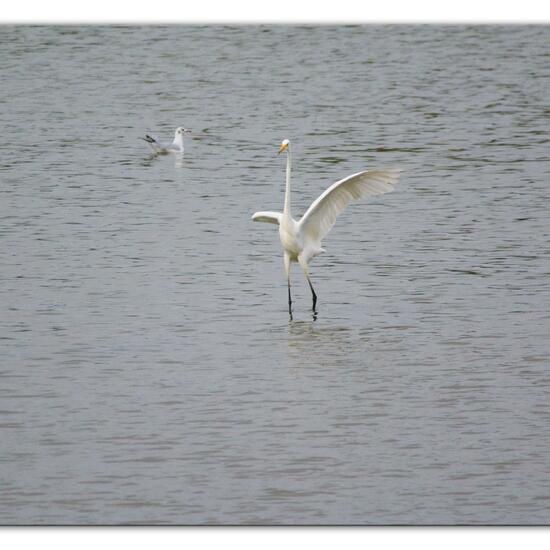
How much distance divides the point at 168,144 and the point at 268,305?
690cm

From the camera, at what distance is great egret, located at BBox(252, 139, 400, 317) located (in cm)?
1097

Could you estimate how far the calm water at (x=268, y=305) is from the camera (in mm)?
7520

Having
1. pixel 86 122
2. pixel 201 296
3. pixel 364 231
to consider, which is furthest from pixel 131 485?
pixel 86 122

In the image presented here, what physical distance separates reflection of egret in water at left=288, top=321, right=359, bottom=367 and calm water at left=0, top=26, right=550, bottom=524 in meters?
0.03

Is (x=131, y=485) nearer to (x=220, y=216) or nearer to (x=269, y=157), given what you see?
(x=220, y=216)

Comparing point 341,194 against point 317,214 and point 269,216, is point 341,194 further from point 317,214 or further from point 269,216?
point 269,216

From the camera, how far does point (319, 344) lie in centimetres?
1023

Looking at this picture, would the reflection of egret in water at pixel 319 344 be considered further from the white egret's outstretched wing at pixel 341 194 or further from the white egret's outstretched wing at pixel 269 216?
the white egret's outstretched wing at pixel 269 216

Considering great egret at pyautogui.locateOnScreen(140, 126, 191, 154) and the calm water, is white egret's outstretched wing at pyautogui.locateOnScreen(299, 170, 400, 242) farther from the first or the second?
great egret at pyautogui.locateOnScreen(140, 126, 191, 154)

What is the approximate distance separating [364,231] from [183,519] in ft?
23.5

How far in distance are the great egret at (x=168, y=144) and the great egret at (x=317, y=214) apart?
6.39m

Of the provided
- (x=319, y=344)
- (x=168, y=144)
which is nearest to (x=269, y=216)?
(x=319, y=344)

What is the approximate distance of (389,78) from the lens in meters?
22.6

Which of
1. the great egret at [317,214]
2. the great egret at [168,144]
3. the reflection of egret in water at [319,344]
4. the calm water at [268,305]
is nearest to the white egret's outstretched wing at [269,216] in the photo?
the great egret at [317,214]
